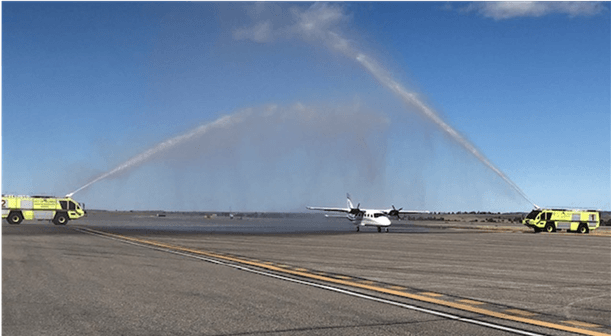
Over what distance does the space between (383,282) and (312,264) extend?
5310 millimetres

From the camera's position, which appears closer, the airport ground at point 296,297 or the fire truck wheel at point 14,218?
the airport ground at point 296,297

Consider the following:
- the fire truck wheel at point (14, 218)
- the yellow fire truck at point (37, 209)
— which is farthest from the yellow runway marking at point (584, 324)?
the fire truck wheel at point (14, 218)

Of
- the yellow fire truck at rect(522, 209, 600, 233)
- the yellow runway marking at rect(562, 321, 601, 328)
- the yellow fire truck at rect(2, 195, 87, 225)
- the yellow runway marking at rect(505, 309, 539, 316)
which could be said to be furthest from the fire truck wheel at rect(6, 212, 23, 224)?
the yellow runway marking at rect(562, 321, 601, 328)

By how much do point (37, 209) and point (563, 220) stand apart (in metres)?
56.4

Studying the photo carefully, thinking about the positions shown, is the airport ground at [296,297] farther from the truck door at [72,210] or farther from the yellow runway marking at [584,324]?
the truck door at [72,210]

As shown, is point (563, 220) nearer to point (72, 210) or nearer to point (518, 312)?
point (72, 210)

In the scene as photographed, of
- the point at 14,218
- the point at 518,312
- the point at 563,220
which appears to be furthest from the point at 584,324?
the point at 14,218

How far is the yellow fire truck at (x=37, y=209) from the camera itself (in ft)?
198

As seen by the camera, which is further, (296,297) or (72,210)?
(72,210)

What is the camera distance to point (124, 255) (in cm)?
2202

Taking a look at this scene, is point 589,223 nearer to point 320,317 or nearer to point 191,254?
point 191,254

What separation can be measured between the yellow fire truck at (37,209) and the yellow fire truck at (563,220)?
50.2m

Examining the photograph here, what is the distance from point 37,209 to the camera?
6112 centimetres

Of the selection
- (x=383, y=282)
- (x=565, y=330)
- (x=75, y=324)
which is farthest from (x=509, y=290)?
(x=75, y=324)
